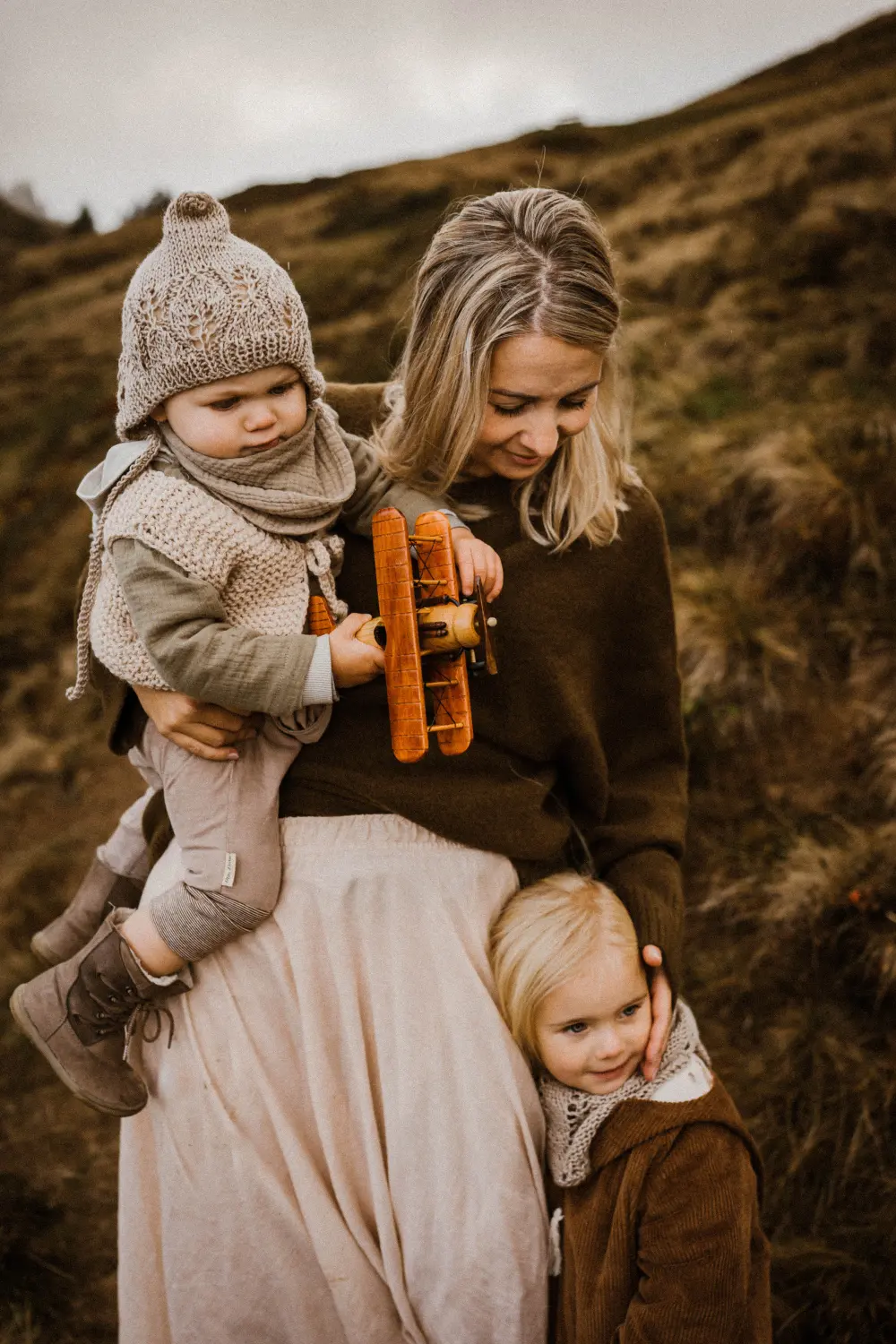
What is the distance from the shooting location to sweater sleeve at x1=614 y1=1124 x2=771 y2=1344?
183 centimetres

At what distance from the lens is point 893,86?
211 inches

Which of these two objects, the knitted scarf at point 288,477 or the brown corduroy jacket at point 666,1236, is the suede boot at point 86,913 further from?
the brown corduroy jacket at point 666,1236

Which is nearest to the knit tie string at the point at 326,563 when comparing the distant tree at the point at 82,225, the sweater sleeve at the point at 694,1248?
the sweater sleeve at the point at 694,1248

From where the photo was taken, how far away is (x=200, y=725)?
1.81 meters

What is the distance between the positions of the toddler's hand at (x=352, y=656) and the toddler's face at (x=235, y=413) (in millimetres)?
354

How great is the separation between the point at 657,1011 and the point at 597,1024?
149mm

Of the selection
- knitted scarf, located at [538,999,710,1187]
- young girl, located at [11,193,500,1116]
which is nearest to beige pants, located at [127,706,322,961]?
young girl, located at [11,193,500,1116]

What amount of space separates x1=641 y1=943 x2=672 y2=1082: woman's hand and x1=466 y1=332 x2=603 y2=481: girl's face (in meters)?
1.00

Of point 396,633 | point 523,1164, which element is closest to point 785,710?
point 523,1164

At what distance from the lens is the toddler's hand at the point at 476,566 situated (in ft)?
5.54

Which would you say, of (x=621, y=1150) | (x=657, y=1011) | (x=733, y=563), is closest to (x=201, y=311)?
(x=657, y=1011)

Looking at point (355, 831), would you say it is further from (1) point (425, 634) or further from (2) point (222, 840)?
(1) point (425, 634)

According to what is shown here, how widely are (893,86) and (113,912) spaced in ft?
18.5

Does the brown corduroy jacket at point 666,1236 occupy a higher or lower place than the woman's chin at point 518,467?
lower
